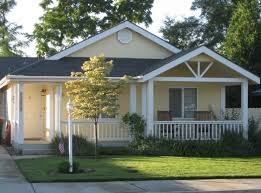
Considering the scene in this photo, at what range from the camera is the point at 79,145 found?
22.1m

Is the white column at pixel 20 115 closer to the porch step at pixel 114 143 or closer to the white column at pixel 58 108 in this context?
the white column at pixel 58 108

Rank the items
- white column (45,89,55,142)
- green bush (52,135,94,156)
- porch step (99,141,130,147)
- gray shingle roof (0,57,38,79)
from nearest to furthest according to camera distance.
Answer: green bush (52,135,94,156) < porch step (99,141,130,147) < white column (45,89,55,142) < gray shingle roof (0,57,38,79)

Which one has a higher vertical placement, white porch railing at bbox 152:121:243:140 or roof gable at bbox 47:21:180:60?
roof gable at bbox 47:21:180:60

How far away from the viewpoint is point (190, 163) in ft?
62.2

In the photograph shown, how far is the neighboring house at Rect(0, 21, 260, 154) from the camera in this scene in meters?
23.2

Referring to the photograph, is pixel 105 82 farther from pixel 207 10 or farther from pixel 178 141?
pixel 207 10

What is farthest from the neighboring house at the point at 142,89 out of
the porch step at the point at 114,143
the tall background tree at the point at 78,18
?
the tall background tree at the point at 78,18

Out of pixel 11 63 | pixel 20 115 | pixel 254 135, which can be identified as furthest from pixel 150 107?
pixel 11 63

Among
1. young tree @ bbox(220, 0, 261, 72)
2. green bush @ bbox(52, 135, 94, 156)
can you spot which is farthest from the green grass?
young tree @ bbox(220, 0, 261, 72)

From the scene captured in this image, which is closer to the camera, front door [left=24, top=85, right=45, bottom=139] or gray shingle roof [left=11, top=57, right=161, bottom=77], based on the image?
gray shingle roof [left=11, top=57, right=161, bottom=77]

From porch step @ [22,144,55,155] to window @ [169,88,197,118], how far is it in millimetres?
6004

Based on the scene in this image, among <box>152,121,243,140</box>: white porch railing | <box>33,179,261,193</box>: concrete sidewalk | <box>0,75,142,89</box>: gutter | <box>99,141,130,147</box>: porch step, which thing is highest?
<box>0,75,142,89</box>: gutter

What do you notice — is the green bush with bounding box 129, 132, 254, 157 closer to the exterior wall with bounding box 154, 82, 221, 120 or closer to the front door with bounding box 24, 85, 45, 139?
the exterior wall with bounding box 154, 82, 221, 120

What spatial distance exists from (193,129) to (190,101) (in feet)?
9.44
